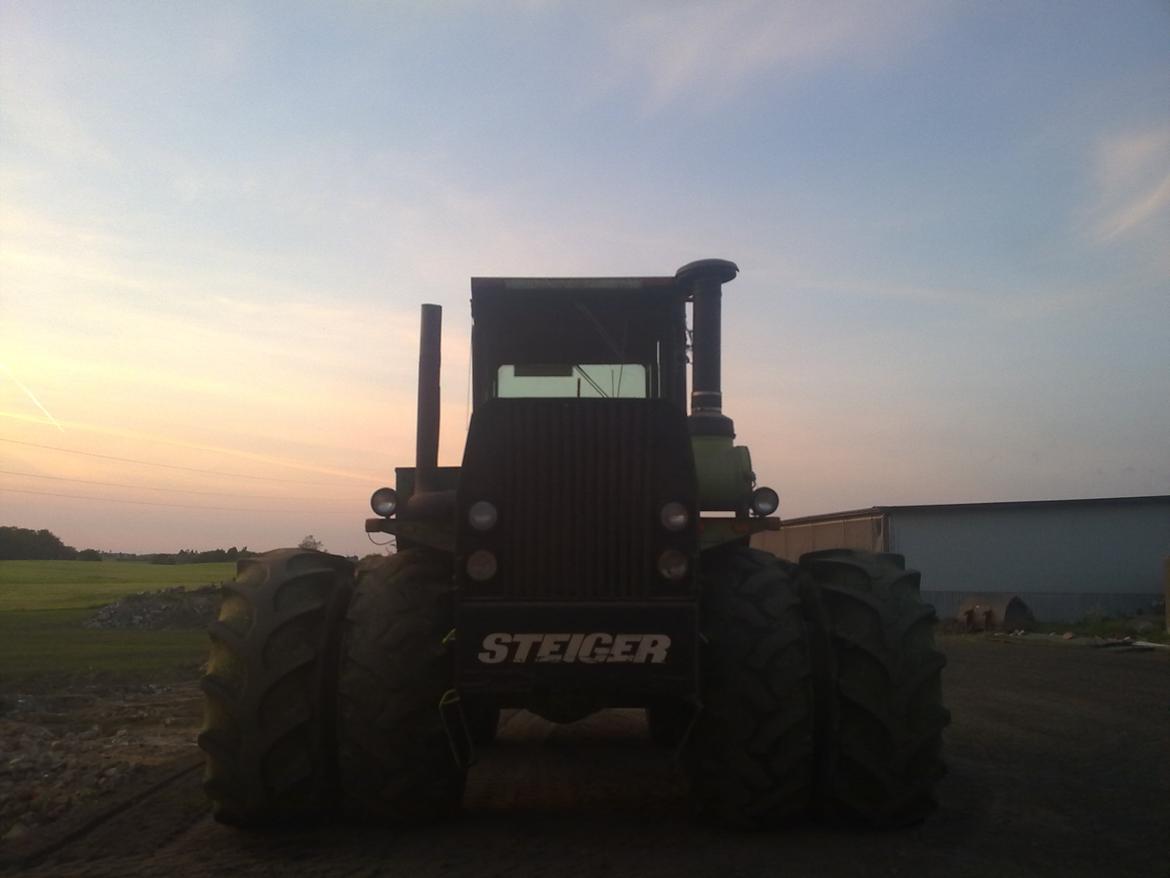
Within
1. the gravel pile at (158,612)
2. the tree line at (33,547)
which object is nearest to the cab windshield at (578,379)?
the gravel pile at (158,612)

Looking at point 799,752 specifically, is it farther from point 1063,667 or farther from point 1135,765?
point 1063,667

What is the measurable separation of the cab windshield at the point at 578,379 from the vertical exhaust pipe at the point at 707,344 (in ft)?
2.19

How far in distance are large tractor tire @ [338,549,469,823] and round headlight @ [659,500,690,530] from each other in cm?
122

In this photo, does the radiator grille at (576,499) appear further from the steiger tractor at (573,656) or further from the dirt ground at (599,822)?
the dirt ground at (599,822)

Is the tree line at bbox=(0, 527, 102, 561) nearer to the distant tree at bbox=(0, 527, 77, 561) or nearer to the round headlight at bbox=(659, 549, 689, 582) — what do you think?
the distant tree at bbox=(0, 527, 77, 561)

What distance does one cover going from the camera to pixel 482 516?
215 inches

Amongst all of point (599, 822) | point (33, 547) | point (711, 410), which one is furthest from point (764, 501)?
point (33, 547)

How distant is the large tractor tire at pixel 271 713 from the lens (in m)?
5.41

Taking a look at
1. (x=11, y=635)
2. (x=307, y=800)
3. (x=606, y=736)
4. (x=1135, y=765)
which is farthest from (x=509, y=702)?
(x=11, y=635)

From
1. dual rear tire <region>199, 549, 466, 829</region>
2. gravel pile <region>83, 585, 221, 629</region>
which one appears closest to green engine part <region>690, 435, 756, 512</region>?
dual rear tire <region>199, 549, 466, 829</region>

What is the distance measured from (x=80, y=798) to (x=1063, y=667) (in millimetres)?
16940

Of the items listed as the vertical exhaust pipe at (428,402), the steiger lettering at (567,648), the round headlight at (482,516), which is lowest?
the steiger lettering at (567,648)

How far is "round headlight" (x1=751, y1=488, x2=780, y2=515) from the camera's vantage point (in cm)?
656

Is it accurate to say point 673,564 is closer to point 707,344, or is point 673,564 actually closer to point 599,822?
point 599,822
